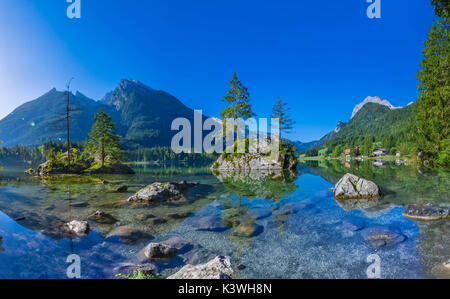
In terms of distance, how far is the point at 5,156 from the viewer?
141125 millimetres

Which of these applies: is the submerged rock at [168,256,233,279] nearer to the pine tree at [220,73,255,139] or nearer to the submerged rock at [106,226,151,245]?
→ the submerged rock at [106,226,151,245]

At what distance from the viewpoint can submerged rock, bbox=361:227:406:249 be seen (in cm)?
793

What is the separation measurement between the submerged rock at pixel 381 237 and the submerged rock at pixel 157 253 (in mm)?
8360

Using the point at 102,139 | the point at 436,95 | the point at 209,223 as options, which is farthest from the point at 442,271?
the point at 102,139

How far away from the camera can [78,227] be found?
945 cm

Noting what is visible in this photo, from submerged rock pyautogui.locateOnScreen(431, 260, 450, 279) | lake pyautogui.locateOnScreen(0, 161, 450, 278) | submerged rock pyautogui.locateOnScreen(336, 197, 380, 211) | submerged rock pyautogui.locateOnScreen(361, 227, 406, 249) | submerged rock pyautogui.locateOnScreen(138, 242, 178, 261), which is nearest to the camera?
submerged rock pyautogui.locateOnScreen(431, 260, 450, 279)

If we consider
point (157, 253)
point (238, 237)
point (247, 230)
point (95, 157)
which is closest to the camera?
point (157, 253)

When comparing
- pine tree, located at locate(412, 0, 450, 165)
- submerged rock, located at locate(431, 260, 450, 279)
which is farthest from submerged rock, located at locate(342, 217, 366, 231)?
pine tree, located at locate(412, 0, 450, 165)

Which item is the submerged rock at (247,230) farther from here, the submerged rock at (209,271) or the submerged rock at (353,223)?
the submerged rock at (353,223)

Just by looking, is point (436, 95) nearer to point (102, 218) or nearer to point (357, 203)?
point (357, 203)

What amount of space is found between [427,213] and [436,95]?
19.0 meters

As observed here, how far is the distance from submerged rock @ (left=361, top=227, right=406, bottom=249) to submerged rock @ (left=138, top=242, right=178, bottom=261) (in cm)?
836

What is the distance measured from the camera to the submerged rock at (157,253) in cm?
698

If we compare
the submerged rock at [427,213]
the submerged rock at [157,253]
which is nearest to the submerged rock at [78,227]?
the submerged rock at [157,253]
